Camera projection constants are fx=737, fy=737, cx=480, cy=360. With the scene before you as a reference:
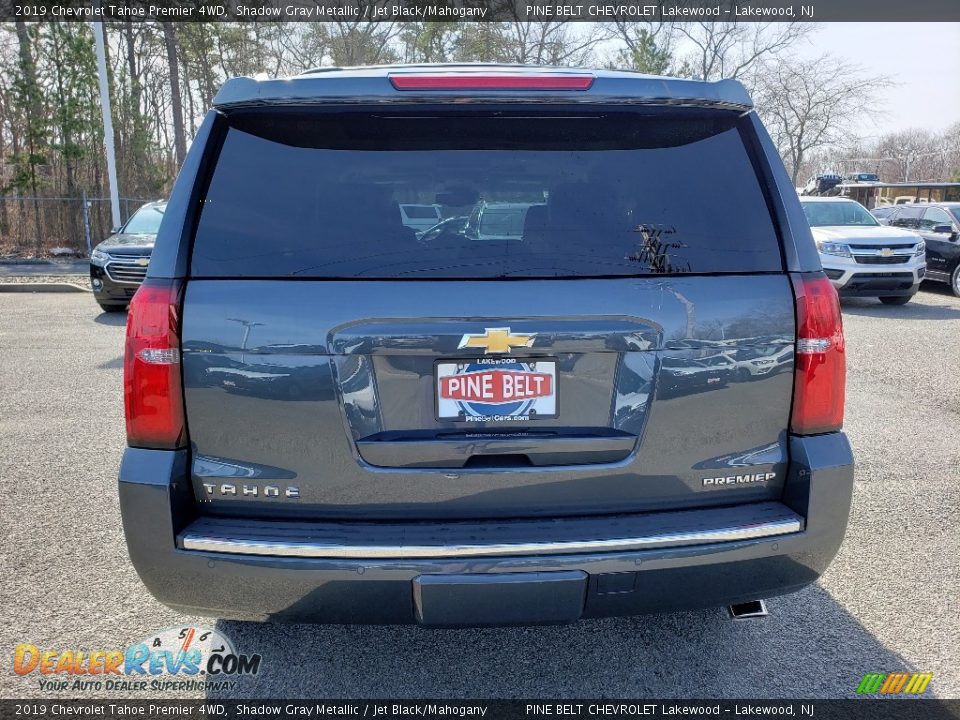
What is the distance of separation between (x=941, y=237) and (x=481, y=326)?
51.9 feet

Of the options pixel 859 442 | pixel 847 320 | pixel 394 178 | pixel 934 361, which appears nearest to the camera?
pixel 394 178

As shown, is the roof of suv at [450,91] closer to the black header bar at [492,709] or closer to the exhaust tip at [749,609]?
the exhaust tip at [749,609]

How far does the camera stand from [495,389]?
7.13 feet

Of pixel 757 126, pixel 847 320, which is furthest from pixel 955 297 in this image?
pixel 757 126

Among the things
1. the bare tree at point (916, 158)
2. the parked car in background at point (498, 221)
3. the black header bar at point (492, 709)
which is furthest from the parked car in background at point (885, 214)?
the bare tree at point (916, 158)

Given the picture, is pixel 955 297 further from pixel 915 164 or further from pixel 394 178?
pixel 915 164

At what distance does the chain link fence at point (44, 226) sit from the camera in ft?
71.5

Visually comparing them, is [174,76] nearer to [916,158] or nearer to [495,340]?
[495,340]

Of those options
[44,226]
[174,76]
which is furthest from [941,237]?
[174,76]

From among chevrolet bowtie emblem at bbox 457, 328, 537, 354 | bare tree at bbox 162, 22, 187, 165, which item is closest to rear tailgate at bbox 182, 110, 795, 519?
chevrolet bowtie emblem at bbox 457, 328, 537, 354

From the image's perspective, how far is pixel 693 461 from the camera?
7.43 feet

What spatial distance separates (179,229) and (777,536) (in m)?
2.03

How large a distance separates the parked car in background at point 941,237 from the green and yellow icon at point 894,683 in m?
14.2

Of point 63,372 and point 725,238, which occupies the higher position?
point 725,238
